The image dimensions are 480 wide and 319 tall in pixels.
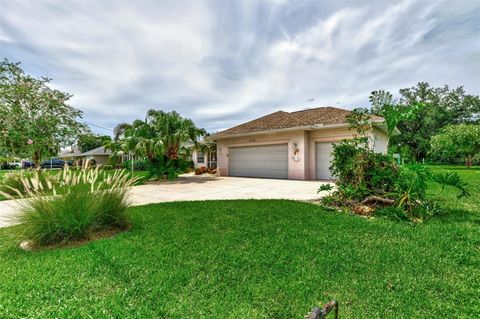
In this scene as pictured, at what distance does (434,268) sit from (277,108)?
64.3ft

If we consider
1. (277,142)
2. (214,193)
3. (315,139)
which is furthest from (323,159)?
(214,193)

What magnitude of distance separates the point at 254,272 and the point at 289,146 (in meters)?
13.0

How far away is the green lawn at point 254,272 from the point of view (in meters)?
2.37

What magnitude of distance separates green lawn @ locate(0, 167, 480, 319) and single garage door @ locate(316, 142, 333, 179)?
31.4ft

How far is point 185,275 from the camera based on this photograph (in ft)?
9.83

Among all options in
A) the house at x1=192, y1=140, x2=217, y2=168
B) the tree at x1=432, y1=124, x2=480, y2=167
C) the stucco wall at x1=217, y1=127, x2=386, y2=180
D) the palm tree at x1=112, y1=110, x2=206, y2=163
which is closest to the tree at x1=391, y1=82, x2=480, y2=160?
the tree at x1=432, y1=124, x2=480, y2=167

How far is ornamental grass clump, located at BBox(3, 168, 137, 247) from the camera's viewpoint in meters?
3.95

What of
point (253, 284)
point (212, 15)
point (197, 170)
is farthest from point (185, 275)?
point (197, 170)

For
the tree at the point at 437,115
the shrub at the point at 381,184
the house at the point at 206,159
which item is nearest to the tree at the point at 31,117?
the shrub at the point at 381,184

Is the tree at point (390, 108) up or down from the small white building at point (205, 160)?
up

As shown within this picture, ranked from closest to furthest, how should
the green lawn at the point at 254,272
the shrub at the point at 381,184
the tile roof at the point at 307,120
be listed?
the green lawn at the point at 254,272
the shrub at the point at 381,184
the tile roof at the point at 307,120

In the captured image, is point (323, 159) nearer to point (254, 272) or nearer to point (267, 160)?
point (267, 160)

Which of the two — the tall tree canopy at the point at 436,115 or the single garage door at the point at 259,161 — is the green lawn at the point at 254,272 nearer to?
the single garage door at the point at 259,161

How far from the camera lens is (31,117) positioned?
8.40 meters
